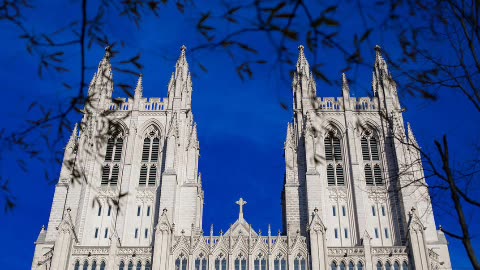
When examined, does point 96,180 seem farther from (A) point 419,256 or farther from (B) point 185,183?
(A) point 419,256

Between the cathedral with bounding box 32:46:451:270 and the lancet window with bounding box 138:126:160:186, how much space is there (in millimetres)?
99

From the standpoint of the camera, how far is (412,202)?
51375mm

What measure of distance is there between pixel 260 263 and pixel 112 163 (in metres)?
16.5

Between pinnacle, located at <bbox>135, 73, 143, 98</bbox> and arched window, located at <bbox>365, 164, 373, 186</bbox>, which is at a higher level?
pinnacle, located at <bbox>135, 73, 143, 98</bbox>

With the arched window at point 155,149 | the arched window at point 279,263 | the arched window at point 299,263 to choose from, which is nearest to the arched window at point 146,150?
the arched window at point 155,149

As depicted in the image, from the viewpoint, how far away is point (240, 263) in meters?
49.3

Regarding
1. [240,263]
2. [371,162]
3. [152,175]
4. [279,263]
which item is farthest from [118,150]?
[371,162]

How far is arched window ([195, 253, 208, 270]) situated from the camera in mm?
48875

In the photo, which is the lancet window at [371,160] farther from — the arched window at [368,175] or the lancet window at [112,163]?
the lancet window at [112,163]

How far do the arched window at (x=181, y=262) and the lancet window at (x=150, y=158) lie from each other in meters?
8.15

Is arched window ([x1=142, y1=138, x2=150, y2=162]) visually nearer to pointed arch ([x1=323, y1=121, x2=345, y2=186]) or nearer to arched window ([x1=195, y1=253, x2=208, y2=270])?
arched window ([x1=195, y1=253, x2=208, y2=270])

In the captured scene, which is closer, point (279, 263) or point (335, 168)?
point (279, 263)

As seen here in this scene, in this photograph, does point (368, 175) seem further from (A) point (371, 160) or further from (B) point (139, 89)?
(B) point (139, 89)

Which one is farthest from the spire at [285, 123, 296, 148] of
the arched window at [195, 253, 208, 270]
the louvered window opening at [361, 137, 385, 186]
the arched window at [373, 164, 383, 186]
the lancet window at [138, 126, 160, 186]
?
the arched window at [195, 253, 208, 270]
